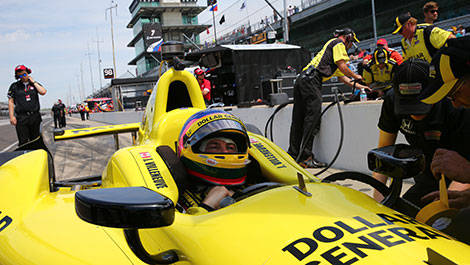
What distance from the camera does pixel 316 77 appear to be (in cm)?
530

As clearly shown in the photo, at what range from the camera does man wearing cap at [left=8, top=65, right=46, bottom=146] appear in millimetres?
5883

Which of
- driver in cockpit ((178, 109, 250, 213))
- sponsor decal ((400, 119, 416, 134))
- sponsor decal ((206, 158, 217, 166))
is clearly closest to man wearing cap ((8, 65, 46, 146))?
driver in cockpit ((178, 109, 250, 213))

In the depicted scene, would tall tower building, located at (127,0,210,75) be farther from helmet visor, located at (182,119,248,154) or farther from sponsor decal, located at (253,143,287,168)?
helmet visor, located at (182,119,248,154)

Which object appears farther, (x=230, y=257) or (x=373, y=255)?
(x=230, y=257)

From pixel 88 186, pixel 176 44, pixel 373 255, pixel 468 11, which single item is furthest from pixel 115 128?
pixel 468 11

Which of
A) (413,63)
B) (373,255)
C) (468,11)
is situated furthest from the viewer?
(468,11)

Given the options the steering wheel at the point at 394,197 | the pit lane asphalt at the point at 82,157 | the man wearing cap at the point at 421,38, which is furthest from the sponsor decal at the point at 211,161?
the pit lane asphalt at the point at 82,157

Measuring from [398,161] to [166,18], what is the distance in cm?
6560

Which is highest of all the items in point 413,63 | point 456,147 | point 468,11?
point 468,11

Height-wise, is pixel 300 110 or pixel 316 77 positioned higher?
pixel 316 77

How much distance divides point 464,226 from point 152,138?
2.43m

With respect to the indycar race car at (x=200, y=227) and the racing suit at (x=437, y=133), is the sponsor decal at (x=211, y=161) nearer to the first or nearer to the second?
the indycar race car at (x=200, y=227)

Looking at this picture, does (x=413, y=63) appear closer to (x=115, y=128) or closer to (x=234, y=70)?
(x=115, y=128)

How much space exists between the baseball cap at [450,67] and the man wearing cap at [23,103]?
5.81 meters
